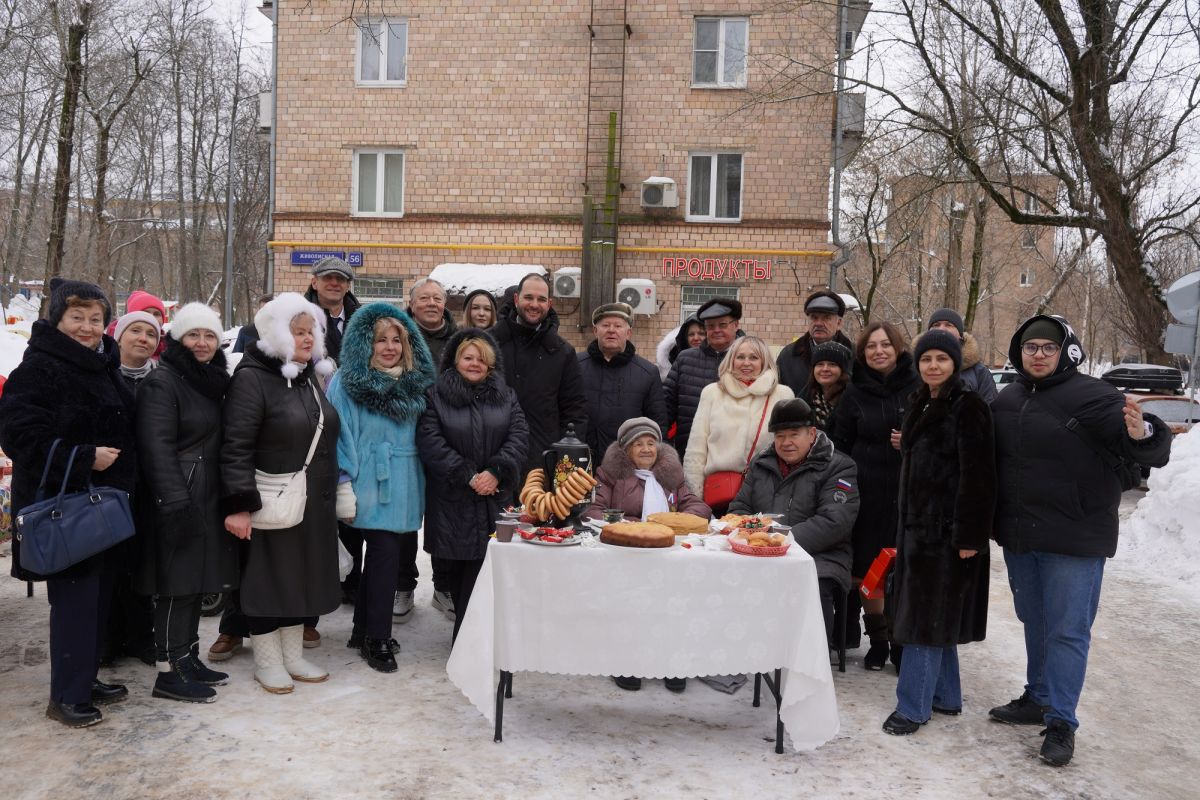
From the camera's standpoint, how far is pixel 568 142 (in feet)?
55.2

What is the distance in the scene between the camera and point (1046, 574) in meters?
4.03

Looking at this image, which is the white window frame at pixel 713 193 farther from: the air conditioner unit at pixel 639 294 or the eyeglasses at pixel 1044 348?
the eyeglasses at pixel 1044 348

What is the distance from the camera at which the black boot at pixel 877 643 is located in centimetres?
512

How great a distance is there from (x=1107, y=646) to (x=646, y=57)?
13.5m

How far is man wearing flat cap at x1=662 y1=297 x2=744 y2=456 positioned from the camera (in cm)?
587

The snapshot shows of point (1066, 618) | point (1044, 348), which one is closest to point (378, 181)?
point (1044, 348)

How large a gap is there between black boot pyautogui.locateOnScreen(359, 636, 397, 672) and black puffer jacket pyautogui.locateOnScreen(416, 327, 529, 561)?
0.57m

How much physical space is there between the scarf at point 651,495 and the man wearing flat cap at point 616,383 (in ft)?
3.40

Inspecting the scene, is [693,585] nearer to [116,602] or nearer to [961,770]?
[961,770]

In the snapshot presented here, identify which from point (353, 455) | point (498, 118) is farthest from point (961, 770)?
point (498, 118)

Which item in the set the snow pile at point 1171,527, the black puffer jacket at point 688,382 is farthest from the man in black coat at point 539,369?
the snow pile at point 1171,527

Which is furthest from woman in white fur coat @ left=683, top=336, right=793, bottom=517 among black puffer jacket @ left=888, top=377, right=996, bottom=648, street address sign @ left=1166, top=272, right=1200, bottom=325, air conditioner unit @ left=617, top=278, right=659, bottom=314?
air conditioner unit @ left=617, top=278, right=659, bottom=314

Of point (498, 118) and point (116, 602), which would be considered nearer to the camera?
point (116, 602)

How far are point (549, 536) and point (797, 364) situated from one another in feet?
8.45
